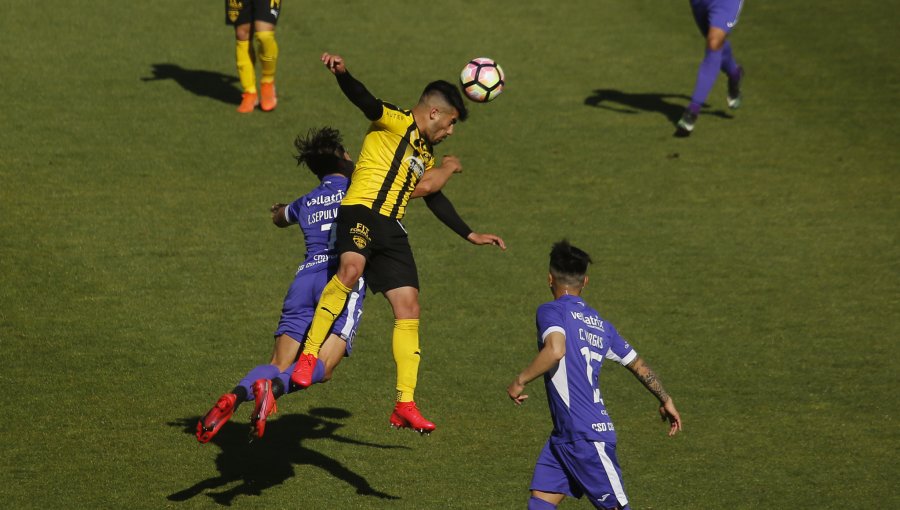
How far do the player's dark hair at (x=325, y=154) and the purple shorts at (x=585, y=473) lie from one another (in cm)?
330

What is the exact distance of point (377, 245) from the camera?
372 inches

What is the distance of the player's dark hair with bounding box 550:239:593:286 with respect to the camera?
820 cm

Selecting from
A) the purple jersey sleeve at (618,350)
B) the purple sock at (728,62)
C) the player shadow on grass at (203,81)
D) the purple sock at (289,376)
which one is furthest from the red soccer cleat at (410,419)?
the purple sock at (728,62)

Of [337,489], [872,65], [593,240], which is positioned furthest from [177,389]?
[872,65]

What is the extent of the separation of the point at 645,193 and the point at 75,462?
334 inches

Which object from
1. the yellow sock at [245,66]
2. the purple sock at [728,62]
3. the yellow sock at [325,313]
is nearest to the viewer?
the yellow sock at [325,313]

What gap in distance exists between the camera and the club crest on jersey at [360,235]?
9.32 meters

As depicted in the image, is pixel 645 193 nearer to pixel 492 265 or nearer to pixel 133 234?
pixel 492 265

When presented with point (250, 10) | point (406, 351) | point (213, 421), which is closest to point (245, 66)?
point (250, 10)

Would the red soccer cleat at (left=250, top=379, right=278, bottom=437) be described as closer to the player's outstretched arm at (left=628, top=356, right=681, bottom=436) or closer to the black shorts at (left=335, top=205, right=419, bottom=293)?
the black shorts at (left=335, top=205, right=419, bottom=293)

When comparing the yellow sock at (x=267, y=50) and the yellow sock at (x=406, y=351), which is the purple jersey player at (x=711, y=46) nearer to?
the yellow sock at (x=267, y=50)

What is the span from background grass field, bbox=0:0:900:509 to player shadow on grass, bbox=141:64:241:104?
0.06 meters

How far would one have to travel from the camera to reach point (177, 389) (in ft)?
36.8

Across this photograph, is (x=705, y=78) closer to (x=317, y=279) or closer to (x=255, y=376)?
(x=317, y=279)
